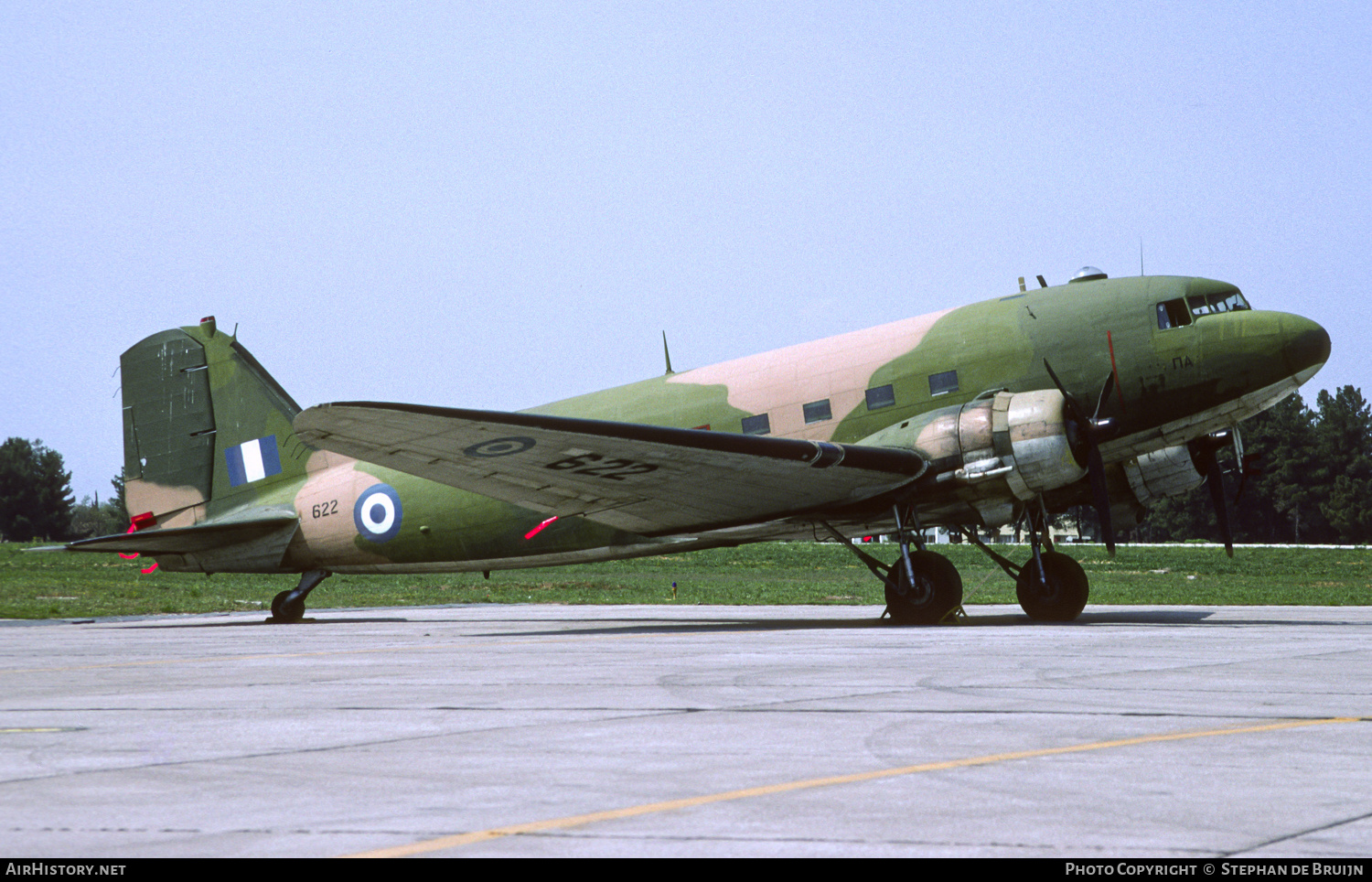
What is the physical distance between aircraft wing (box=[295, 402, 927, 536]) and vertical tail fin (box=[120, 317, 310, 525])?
812 centimetres

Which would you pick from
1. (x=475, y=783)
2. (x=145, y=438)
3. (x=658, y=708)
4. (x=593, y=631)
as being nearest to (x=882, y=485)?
(x=593, y=631)

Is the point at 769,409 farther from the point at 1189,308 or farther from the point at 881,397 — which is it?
the point at 1189,308

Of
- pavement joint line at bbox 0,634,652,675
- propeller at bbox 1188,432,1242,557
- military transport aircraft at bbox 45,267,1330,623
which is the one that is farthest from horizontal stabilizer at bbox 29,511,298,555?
propeller at bbox 1188,432,1242,557

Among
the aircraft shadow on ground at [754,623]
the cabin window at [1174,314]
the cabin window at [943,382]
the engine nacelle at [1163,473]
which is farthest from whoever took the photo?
the engine nacelle at [1163,473]

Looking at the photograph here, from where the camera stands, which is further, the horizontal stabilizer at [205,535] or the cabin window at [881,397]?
the horizontal stabilizer at [205,535]

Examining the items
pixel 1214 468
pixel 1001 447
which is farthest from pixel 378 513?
pixel 1214 468

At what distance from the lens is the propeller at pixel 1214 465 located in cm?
1983

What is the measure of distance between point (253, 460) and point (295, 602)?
3174 mm

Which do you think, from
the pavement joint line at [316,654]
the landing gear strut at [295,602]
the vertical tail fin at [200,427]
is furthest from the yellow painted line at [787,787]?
the vertical tail fin at [200,427]

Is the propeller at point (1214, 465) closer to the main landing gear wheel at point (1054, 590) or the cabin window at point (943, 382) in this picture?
the main landing gear wheel at point (1054, 590)

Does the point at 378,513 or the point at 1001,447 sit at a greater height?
the point at 378,513

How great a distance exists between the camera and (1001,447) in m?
17.2

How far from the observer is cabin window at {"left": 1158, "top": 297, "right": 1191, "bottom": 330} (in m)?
17.9

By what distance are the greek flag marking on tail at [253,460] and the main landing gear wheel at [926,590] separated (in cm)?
1340
